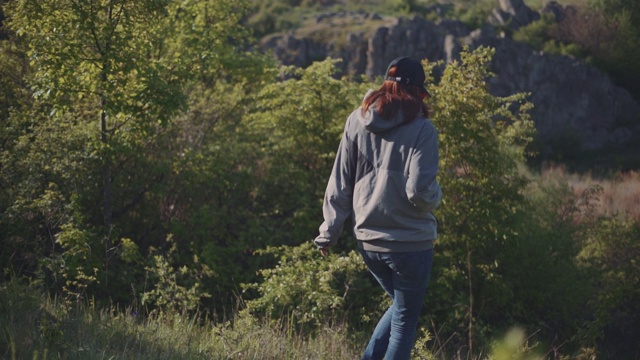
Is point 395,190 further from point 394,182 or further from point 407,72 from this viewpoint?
point 407,72

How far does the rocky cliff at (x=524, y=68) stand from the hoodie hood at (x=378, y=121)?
28811 millimetres

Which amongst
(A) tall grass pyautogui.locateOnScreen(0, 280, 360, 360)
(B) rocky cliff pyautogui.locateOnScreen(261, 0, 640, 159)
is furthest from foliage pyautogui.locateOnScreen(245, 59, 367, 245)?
(B) rocky cliff pyautogui.locateOnScreen(261, 0, 640, 159)

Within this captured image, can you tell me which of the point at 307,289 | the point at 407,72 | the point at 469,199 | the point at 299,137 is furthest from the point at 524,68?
the point at 407,72

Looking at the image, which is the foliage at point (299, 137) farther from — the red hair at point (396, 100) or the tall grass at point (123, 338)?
the red hair at point (396, 100)

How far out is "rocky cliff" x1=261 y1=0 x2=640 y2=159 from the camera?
3353cm

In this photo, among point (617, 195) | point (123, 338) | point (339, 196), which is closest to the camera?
point (339, 196)

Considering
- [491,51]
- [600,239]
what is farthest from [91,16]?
[600,239]

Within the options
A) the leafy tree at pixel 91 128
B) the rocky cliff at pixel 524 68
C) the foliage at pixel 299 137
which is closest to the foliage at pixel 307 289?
the leafy tree at pixel 91 128

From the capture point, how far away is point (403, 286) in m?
3.91

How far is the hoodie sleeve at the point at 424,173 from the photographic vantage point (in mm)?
3693

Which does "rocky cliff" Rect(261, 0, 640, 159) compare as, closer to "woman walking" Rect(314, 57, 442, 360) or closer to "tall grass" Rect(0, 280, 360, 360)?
"tall grass" Rect(0, 280, 360, 360)

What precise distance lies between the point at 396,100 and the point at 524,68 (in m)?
32.5

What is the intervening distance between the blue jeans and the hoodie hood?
2.08 feet

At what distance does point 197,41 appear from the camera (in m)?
10.2
